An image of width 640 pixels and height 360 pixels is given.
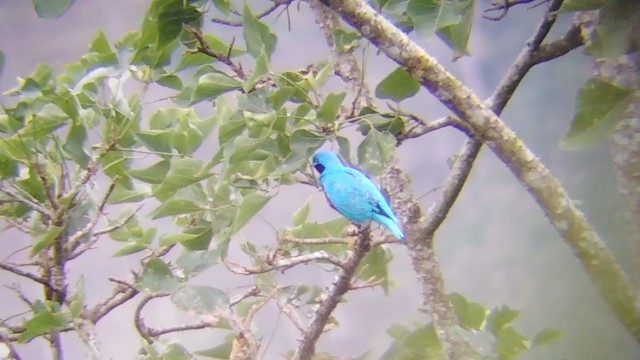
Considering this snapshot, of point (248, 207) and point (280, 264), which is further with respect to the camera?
point (280, 264)

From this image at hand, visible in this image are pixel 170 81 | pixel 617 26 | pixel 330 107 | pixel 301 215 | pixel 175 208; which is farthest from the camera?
pixel 301 215

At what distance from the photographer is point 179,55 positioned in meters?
0.83

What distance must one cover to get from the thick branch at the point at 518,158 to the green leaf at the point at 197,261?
321 mm

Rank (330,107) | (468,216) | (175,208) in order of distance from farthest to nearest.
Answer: (468,216), (175,208), (330,107)

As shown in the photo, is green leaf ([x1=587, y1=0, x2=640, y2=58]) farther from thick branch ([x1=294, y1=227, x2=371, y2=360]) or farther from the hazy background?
the hazy background

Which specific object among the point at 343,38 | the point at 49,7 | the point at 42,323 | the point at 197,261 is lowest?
the point at 42,323

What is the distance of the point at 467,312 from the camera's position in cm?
89

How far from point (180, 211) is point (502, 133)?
1.19 feet

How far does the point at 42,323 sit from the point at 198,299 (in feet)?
0.61

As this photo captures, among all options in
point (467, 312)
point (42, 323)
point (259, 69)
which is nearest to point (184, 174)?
point (259, 69)

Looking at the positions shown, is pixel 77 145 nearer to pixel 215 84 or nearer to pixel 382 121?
pixel 215 84

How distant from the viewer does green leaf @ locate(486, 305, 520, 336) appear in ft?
2.83

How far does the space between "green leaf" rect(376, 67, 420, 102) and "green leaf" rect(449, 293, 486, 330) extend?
0.92 feet

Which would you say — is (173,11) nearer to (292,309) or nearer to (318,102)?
(318,102)
